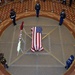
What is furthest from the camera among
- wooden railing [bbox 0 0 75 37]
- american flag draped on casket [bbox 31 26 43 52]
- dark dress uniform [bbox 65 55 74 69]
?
wooden railing [bbox 0 0 75 37]

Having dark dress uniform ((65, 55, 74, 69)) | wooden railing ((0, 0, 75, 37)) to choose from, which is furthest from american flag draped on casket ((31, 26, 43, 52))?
wooden railing ((0, 0, 75, 37))

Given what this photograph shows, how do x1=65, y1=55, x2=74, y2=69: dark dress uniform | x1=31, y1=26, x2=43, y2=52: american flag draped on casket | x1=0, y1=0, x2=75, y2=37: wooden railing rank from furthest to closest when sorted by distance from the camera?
x1=0, y1=0, x2=75, y2=37: wooden railing < x1=31, y1=26, x2=43, y2=52: american flag draped on casket < x1=65, y1=55, x2=74, y2=69: dark dress uniform

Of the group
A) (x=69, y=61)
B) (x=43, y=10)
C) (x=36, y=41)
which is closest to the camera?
(x=69, y=61)

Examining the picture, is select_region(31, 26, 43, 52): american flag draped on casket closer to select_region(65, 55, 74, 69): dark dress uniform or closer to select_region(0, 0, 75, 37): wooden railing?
select_region(65, 55, 74, 69): dark dress uniform

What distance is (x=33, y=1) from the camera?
1497 centimetres

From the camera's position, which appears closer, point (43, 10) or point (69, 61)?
point (69, 61)

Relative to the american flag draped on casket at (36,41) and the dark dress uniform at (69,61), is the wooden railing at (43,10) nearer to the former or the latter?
the american flag draped on casket at (36,41)

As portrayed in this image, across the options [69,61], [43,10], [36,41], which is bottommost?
[69,61]

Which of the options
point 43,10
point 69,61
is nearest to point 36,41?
point 69,61

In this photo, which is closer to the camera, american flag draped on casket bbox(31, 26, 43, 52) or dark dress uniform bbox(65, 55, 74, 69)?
dark dress uniform bbox(65, 55, 74, 69)

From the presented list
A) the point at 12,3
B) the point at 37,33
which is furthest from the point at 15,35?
the point at 12,3

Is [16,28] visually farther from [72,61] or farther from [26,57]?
[72,61]

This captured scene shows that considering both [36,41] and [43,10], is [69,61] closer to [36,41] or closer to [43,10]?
[36,41]

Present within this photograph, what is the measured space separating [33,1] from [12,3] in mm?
1564
